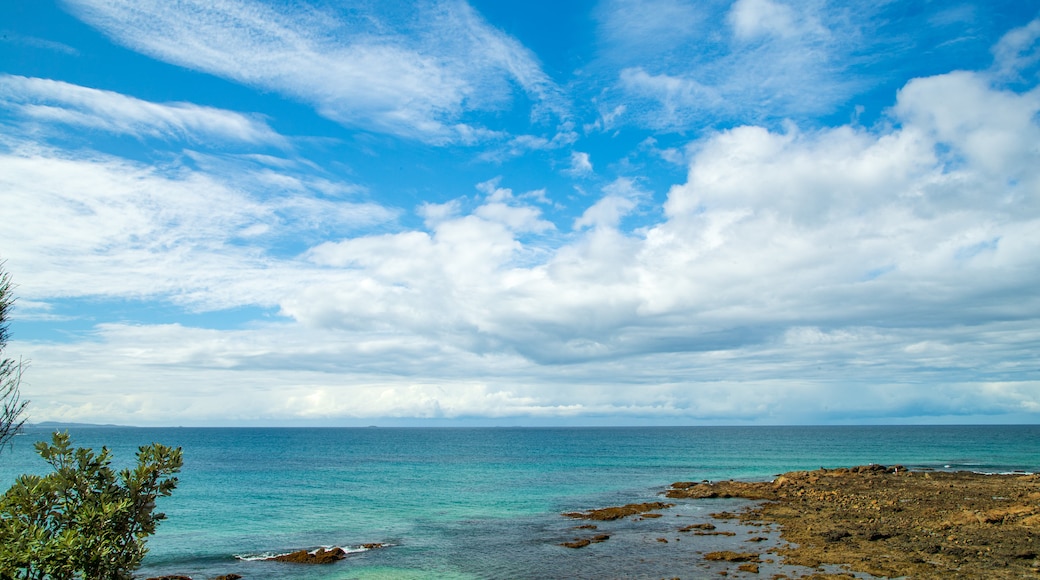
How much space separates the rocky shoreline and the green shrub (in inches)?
1203

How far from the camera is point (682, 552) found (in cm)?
3388

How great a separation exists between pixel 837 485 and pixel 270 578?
5256 cm

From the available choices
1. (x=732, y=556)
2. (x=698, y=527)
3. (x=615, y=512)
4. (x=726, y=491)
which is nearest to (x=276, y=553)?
(x=615, y=512)

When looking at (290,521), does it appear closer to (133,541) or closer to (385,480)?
(385,480)

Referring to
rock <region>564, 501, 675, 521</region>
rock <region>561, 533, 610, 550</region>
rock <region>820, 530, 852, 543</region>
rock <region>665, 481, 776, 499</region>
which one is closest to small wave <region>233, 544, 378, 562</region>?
rock <region>561, 533, 610, 550</region>

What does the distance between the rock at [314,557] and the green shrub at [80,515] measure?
25.8 meters

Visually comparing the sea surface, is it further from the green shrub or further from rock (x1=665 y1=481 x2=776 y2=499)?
the green shrub

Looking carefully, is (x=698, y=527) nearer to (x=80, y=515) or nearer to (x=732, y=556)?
(x=732, y=556)

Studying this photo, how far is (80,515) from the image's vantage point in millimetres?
10031

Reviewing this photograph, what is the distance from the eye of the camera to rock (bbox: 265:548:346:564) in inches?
1329

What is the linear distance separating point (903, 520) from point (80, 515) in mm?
46880

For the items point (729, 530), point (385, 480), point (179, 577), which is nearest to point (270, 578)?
point (179, 577)

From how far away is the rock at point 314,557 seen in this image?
33.8m

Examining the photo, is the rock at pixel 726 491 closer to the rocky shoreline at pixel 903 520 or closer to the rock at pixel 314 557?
the rocky shoreline at pixel 903 520
